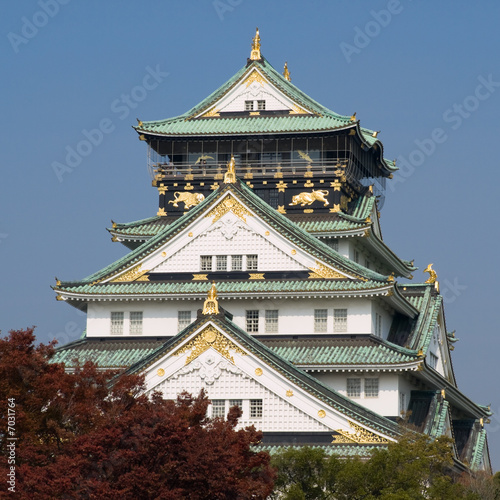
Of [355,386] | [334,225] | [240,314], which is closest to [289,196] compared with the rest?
[334,225]

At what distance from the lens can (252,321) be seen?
58.4m

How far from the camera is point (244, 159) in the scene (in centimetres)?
6788

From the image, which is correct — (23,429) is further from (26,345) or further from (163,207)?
(163,207)

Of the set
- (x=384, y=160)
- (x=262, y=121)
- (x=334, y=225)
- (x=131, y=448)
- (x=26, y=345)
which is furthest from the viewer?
(x=384, y=160)

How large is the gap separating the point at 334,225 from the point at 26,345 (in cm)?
2458

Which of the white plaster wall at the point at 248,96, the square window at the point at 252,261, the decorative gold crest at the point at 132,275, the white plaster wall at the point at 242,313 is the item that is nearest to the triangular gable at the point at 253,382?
the white plaster wall at the point at 242,313

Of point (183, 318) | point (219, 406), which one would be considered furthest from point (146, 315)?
point (219, 406)

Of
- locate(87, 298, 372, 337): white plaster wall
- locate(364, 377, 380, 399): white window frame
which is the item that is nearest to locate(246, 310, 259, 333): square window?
locate(87, 298, 372, 337): white plaster wall

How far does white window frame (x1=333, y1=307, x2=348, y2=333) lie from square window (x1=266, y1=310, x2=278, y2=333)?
271 centimetres

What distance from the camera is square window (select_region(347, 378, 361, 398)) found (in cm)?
5556

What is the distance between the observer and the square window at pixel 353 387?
182ft

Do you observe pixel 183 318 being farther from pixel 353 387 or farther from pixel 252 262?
pixel 353 387

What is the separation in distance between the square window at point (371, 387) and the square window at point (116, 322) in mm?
11811

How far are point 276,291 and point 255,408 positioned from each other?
6.95 meters
